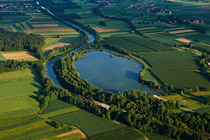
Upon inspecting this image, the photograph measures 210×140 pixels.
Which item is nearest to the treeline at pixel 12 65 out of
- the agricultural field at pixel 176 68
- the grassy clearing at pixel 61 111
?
the grassy clearing at pixel 61 111

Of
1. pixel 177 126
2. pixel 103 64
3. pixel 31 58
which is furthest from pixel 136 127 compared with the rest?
pixel 31 58

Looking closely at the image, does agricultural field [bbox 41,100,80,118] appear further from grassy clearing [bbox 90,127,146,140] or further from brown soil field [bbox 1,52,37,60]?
brown soil field [bbox 1,52,37,60]

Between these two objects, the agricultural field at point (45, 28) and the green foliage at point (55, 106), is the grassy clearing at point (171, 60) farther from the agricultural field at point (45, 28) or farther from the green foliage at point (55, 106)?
the agricultural field at point (45, 28)

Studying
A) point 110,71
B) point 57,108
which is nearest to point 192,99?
point 110,71

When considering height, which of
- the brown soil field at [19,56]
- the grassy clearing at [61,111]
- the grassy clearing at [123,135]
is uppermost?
the brown soil field at [19,56]

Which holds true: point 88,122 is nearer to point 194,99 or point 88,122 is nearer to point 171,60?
point 194,99

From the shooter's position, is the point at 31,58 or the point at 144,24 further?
the point at 144,24

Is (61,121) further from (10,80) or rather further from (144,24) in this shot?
(144,24)
